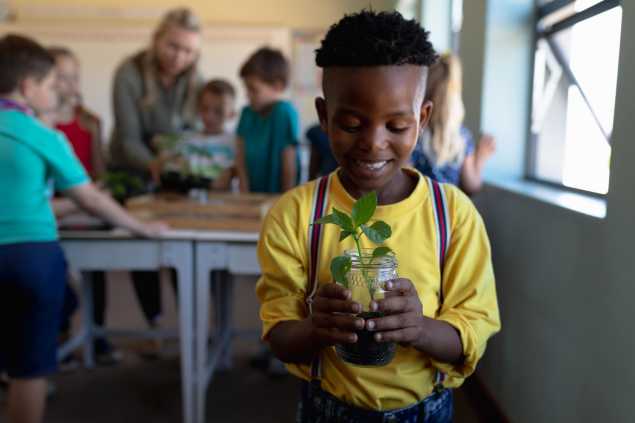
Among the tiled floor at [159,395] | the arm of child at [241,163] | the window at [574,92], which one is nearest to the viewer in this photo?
the window at [574,92]

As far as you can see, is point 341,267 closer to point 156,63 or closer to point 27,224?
point 27,224

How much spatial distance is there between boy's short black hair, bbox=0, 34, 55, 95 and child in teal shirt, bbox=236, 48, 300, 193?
1.00m

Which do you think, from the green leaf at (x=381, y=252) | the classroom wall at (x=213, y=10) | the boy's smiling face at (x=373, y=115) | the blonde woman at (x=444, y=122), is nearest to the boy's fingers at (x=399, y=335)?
the green leaf at (x=381, y=252)

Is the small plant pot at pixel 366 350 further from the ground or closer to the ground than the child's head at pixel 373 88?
closer to the ground

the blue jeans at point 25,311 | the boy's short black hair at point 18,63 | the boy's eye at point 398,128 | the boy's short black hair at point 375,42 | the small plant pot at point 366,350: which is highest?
the boy's short black hair at point 18,63

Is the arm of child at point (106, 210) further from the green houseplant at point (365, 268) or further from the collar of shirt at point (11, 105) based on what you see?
the green houseplant at point (365, 268)

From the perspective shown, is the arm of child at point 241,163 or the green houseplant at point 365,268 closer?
the green houseplant at point 365,268

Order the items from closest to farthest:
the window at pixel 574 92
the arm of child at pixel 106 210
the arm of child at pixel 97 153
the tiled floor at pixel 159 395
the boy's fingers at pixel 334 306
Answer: the boy's fingers at pixel 334 306
the window at pixel 574 92
the arm of child at pixel 106 210
the tiled floor at pixel 159 395
the arm of child at pixel 97 153

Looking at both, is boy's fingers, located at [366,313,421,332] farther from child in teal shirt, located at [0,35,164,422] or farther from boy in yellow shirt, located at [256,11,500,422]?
child in teal shirt, located at [0,35,164,422]

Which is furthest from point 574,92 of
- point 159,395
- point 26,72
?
point 159,395

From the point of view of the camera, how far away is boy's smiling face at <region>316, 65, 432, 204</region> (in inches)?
30.3

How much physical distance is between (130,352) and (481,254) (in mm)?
2739

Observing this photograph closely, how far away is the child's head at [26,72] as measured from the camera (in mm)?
1777

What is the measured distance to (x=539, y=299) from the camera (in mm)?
1758
